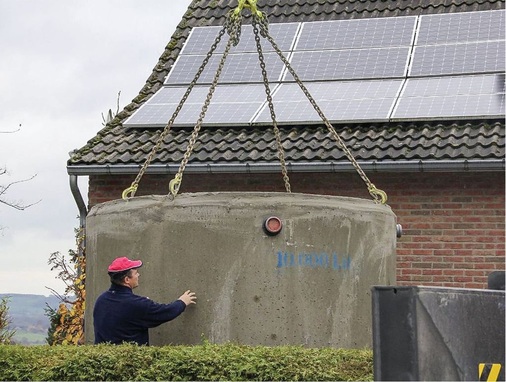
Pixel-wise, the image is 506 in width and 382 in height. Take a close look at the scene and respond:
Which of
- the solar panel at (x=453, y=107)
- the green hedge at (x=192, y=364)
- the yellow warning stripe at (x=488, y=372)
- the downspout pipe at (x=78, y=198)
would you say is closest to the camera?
the yellow warning stripe at (x=488, y=372)

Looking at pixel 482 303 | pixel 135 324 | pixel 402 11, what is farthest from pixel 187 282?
pixel 402 11

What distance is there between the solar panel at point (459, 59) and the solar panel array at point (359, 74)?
0.04 ft

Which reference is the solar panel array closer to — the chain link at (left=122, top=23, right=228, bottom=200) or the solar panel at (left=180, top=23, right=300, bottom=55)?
the solar panel at (left=180, top=23, right=300, bottom=55)

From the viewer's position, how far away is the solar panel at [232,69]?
14.9m

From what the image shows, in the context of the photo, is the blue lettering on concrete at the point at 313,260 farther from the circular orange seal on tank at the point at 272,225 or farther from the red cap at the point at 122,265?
the red cap at the point at 122,265

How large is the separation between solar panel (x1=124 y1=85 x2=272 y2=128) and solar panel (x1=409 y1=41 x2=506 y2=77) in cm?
207

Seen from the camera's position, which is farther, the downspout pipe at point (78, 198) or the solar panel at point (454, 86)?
the downspout pipe at point (78, 198)

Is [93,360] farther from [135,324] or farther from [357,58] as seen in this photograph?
[357,58]

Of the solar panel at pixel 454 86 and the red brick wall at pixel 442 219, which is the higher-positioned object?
the solar panel at pixel 454 86

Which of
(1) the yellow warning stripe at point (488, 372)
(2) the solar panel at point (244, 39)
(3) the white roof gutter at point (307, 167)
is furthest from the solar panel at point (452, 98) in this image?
(1) the yellow warning stripe at point (488, 372)

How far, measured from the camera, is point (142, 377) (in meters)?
6.75

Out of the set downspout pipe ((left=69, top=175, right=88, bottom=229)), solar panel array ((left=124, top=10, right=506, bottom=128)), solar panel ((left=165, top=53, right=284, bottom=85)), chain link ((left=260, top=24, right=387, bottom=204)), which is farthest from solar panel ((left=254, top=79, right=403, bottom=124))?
chain link ((left=260, top=24, right=387, bottom=204))

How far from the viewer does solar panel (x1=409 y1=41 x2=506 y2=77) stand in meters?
14.0

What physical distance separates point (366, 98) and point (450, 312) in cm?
839
